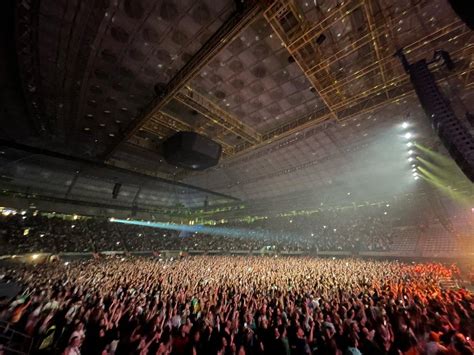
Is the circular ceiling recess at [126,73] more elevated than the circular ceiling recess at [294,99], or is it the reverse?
the circular ceiling recess at [294,99]

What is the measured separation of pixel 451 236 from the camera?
769 inches

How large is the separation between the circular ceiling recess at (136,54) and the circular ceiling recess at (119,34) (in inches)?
15.1

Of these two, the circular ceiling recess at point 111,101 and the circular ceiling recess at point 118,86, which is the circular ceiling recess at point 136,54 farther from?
the circular ceiling recess at point 111,101

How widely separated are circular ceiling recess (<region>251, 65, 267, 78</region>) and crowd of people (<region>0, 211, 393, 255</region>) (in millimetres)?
22330

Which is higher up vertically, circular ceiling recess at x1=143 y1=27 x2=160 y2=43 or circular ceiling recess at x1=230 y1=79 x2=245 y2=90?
circular ceiling recess at x1=230 y1=79 x2=245 y2=90

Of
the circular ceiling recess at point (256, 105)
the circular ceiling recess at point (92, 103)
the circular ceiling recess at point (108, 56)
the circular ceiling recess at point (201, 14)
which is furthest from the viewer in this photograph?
the circular ceiling recess at point (256, 105)

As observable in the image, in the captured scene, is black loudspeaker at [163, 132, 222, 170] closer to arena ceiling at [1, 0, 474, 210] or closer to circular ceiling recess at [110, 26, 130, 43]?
arena ceiling at [1, 0, 474, 210]

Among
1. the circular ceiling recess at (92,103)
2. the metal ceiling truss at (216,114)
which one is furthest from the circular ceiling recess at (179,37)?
the circular ceiling recess at (92,103)

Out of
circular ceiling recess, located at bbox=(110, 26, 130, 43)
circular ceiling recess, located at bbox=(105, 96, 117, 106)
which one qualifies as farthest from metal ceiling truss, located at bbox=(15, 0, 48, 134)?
circular ceiling recess, located at bbox=(105, 96, 117, 106)

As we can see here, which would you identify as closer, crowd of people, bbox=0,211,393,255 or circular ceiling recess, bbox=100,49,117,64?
circular ceiling recess, bbox=100,49,117,64

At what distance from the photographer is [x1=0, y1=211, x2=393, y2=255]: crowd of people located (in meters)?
21.3

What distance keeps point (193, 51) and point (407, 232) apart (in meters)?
26.9

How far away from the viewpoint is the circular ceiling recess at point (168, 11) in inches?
248

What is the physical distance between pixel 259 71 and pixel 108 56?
225 inches
